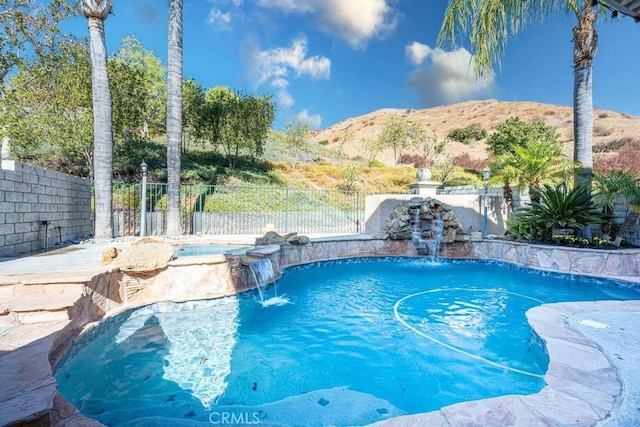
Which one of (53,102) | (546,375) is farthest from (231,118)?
(546,375)

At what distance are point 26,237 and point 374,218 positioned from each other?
9.03 meters

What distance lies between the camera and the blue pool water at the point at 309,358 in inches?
100

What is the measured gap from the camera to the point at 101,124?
7789 mm

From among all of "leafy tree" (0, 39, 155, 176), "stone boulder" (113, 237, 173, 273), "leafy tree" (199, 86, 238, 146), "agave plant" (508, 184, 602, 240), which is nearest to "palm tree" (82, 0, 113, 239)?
"leafy tree" (0, 39, 155, 176)

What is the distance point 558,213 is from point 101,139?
11.8 meters

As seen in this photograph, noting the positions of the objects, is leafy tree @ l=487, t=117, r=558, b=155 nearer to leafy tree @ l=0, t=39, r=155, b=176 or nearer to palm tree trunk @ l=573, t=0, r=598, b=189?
palm tree trunk @ l=573, t=0, r=598, b=189

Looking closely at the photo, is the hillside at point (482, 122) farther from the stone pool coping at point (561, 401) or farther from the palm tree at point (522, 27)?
Result: the stone pool coping at point (561, 401)

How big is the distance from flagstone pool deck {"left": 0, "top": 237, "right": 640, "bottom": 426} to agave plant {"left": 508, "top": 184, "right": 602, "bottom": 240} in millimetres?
4745

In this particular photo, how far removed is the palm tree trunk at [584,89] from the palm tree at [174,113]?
10595mm

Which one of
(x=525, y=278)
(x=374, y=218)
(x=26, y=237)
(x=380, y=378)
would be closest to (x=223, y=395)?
(x=380, y=378)

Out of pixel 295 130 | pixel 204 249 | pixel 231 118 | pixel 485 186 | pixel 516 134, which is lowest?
pixel 204 249

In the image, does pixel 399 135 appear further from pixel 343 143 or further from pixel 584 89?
pixel 584 89

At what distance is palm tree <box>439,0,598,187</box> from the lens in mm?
7812

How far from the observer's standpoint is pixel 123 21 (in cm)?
1617
